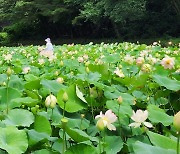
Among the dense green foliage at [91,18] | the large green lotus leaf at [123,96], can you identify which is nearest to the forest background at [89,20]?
the dense green foliage at [91,18]

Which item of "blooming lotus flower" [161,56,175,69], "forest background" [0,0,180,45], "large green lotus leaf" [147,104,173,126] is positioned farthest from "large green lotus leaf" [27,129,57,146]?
"forest background" [0,0,180,45]

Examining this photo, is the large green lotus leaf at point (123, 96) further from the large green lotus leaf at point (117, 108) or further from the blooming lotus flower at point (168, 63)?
the blooming lotus flower at point (168, 63)

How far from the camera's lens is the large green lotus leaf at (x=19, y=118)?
796mm

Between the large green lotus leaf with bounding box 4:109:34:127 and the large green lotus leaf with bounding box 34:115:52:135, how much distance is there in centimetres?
1

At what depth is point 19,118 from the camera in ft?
2.69

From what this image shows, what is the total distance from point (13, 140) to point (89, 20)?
17.0 meters

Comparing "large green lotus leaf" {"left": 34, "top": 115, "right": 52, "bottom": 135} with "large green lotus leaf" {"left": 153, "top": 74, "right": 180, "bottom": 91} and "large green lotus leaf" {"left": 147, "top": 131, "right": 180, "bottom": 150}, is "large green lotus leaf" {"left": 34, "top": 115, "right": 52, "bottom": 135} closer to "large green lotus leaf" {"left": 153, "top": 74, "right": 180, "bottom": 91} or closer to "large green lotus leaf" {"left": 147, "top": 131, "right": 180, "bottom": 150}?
"large green lotus leaf" {"left": 147, "top": 131, "right": 180, "bottom": 150}

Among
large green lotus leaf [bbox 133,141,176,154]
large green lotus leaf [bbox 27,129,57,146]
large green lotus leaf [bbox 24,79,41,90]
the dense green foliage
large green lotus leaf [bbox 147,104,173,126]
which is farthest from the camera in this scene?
the dense green foliage

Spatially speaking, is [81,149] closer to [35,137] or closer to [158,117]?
[35,137]

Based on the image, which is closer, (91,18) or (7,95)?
(7,95)

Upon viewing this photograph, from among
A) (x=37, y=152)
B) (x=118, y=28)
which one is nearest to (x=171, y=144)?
(x=37, y=152)

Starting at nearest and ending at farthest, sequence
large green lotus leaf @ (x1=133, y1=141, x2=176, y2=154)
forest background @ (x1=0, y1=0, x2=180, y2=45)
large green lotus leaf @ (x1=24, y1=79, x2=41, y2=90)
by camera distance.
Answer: large green lotus leaf @ (x1=133, y1=141, x2=176, y2=154) < large green lotus leaf @ (x1=24, y1=79, x2=41, y2=90) < forest background @ (x1=0, y1=0, x2=180, y2=45)

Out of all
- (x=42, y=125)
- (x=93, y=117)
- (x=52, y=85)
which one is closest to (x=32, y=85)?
(x=52, y=85)

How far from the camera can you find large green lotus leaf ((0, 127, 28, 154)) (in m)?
0.66
